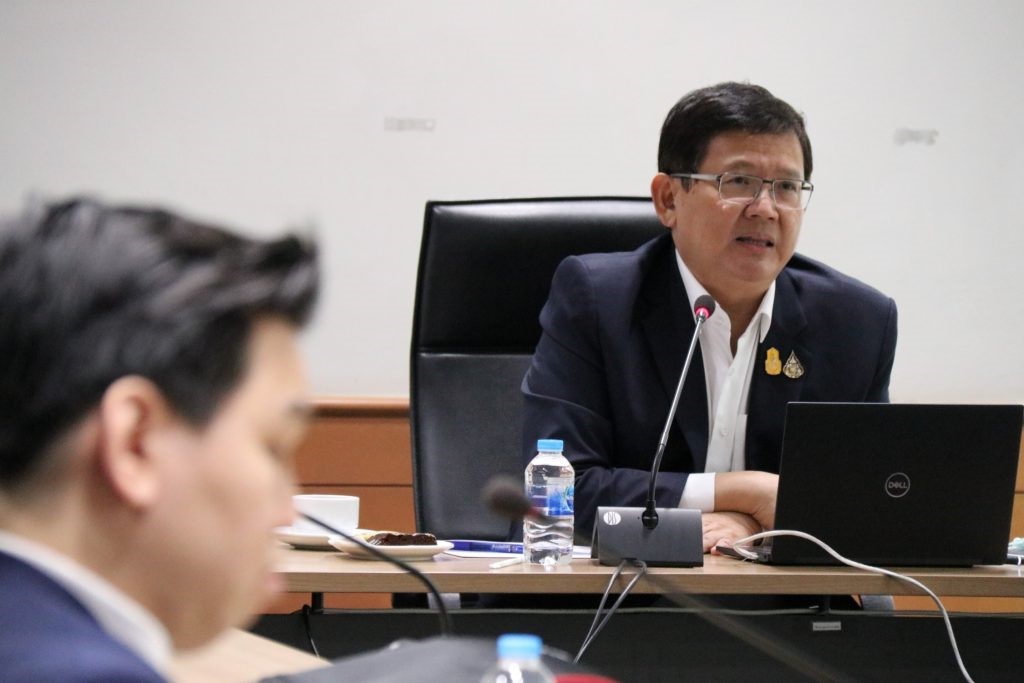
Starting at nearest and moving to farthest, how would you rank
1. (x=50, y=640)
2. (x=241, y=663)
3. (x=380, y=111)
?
1. (x=50, y=640)
2. (x=241, y=663)
3. (x=380, y=111)

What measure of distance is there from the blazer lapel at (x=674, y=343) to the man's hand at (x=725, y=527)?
195mm

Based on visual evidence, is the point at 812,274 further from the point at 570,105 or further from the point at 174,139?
the point at 174,139

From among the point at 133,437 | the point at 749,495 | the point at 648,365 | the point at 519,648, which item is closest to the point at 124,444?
the point at 133,437

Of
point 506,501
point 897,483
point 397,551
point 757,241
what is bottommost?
point 397,551

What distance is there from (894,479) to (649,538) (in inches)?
12.7

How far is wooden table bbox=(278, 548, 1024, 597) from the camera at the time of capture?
1446 mm

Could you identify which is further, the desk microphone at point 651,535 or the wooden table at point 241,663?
the desk microphone at point 651,535

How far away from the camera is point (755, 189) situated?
7.07 ft

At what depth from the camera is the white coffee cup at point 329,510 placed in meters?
1.69

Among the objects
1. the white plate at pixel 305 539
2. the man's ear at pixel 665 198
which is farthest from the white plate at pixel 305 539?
the man's ear at pixel 665 198

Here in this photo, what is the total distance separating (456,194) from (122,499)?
247 cm

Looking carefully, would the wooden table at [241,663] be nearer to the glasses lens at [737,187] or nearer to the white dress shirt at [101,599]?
the white dress shirt at [101,599]

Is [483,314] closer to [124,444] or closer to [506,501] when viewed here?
[506,501]

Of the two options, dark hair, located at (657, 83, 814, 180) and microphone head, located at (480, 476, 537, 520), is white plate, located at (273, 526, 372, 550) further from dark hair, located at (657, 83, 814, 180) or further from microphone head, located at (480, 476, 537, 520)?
dark hair, located at (657, 83, 814, 180)
